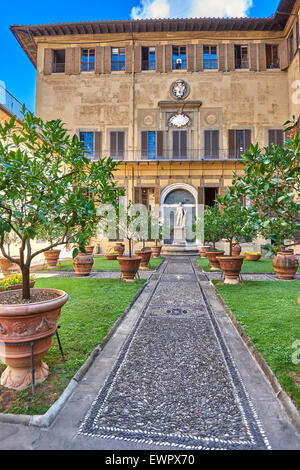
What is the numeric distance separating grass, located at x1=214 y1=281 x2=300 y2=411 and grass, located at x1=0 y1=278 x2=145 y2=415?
2.01 metres

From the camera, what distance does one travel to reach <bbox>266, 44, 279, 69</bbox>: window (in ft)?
64.1

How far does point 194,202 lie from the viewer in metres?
19.9

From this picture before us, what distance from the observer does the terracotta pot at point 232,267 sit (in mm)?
7504

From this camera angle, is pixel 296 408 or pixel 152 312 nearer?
pixel 296 408

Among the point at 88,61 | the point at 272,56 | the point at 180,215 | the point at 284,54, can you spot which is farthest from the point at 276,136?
the point at 88,61

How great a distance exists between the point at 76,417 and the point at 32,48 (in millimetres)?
25589

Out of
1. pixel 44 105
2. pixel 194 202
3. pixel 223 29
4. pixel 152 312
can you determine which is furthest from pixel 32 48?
pixel 152 312

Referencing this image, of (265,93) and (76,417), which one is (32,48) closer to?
(265,93)

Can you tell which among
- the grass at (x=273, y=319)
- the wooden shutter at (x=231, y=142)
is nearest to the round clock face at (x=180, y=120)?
the wooden shutter at (x=231, y=142)

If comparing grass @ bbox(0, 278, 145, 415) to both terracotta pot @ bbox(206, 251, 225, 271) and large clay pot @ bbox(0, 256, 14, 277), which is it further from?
terracotta pot @ bbox(206, 251, 225, 271)

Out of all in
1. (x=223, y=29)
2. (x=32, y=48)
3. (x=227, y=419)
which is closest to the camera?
(x=227, y=419)

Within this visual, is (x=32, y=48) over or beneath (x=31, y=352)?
over

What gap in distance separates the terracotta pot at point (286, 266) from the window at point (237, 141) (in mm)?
12512

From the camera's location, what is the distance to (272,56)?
19641 millimetres
